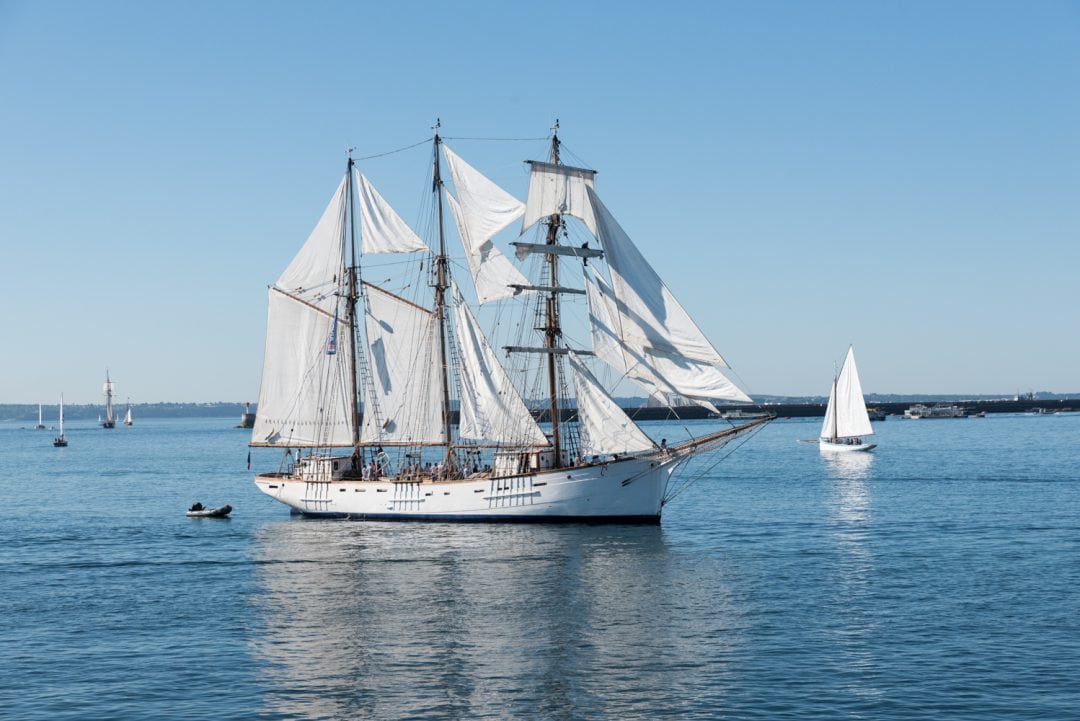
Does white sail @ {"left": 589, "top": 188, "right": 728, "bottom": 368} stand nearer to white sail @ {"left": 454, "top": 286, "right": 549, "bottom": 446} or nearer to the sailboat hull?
the sailboat hull

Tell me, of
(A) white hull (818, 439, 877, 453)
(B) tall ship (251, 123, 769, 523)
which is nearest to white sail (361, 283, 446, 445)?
(B) tall ship (251, 123, 769, 523)

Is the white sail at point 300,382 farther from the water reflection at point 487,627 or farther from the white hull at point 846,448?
the white hull at point 846,448

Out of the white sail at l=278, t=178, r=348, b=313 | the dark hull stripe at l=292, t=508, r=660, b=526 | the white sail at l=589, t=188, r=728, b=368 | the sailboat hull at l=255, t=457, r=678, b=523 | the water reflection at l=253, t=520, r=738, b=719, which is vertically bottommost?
the water reflection at l=253, t=520, r=738, b=719

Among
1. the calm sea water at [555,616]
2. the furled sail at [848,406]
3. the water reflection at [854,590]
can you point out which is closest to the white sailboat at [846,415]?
the furled sail at [848,406]

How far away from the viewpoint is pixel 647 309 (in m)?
55.8

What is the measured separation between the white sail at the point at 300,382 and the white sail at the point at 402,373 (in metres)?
2.56

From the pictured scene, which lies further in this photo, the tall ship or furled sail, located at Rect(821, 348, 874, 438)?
furled sail, located at Rect(821, 348, 874, 438)

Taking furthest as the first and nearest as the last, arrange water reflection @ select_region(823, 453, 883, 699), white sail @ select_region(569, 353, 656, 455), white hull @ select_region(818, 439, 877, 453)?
white hull @ select_region(818, 439, 877, 453)
white sail @ select_region(569, 353, 656, 455)
water reflection @ select_region(823, 453, 883, 699)

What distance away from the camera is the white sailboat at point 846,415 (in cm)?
12812

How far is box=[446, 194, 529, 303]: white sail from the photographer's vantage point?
205 ft

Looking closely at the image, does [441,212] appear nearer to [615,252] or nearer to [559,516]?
[615,252]

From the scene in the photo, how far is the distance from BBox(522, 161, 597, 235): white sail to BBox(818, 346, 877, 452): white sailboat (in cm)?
7490

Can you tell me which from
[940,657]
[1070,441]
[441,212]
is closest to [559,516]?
[441,212]

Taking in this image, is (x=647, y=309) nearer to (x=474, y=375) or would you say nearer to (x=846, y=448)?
(x=474, y=375)
